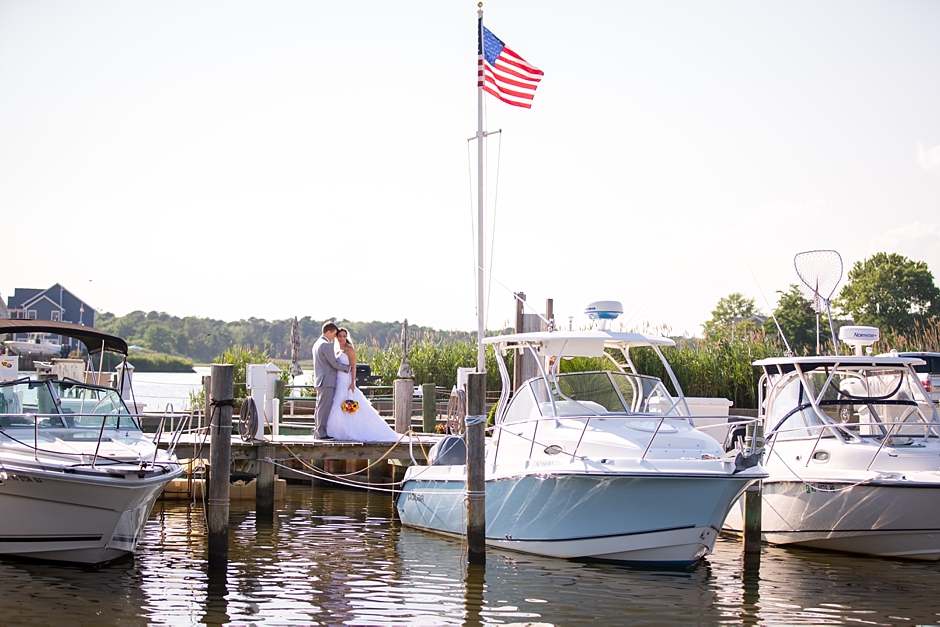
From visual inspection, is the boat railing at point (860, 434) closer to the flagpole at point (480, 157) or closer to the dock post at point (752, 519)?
the dock post at point (752, 519)

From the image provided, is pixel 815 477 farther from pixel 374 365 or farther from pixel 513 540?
pixel 374 365

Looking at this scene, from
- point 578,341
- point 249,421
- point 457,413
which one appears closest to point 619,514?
point 578,341

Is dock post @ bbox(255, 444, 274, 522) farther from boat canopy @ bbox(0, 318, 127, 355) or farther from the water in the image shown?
boat canopy @ bbox(0, 318, 127, 355)

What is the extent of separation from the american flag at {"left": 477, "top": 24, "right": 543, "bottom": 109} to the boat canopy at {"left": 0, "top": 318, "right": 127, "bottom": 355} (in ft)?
26.4

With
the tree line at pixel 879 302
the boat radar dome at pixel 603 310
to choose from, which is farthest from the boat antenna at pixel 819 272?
the tree line at pixel 879 302

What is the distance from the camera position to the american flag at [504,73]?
57.2ft

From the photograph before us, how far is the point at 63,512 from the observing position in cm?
1040

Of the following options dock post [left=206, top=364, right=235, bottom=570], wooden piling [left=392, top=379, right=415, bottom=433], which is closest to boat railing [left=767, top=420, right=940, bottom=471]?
wooden piling [left=392, top=379, right=415, bottom=433]

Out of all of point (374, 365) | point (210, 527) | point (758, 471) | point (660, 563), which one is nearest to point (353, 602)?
point (210, 527)

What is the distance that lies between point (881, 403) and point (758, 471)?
9.63ft

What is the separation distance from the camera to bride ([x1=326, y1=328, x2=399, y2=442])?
15.1m

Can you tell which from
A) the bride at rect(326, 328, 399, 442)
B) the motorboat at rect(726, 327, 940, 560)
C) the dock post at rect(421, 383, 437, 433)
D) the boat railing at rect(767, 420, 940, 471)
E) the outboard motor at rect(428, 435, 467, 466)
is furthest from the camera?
the dock post at rect(421, 383, 437, 433)

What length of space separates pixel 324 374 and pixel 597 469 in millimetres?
5703

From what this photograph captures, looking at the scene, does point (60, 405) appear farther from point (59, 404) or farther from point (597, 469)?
point (597, 469)
